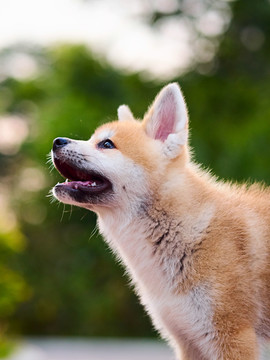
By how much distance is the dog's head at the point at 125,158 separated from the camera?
450 centimetres

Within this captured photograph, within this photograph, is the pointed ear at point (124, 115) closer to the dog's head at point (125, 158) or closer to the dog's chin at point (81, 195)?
the dog's head at point (125, 158)

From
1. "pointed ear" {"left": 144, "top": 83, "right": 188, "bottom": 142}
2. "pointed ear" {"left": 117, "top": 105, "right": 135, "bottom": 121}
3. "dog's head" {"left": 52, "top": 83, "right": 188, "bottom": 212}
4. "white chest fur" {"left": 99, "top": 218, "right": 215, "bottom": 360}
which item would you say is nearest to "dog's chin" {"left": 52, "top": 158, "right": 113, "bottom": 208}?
"dog's head" {"left": 52, "top": 83, "right": 188, "bottom": 212}

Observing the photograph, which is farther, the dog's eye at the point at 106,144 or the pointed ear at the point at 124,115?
the pointed ear at the point at 124,115

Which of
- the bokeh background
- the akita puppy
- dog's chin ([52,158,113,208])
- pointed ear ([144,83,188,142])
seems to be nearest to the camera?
the akita puppy

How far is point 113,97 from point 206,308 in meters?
16.4

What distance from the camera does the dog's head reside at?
4496mm

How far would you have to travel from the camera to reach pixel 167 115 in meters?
4.74

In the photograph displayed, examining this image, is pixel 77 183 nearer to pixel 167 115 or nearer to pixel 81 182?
pixel 81 182

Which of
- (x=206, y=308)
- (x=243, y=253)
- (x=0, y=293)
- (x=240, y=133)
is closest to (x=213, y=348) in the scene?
(x=206, y=308)

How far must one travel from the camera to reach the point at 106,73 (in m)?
20.3

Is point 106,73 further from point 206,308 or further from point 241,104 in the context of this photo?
point 206,308

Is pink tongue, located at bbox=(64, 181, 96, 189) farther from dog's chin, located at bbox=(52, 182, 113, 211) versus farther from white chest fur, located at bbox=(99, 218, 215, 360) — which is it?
white chest fur, located at bbox=(99, 218, 215, 360)

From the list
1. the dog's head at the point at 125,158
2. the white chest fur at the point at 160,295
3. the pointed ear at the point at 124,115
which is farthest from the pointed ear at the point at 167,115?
the white chest fur at the point at 160,295

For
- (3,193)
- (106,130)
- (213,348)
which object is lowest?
(3,193)
